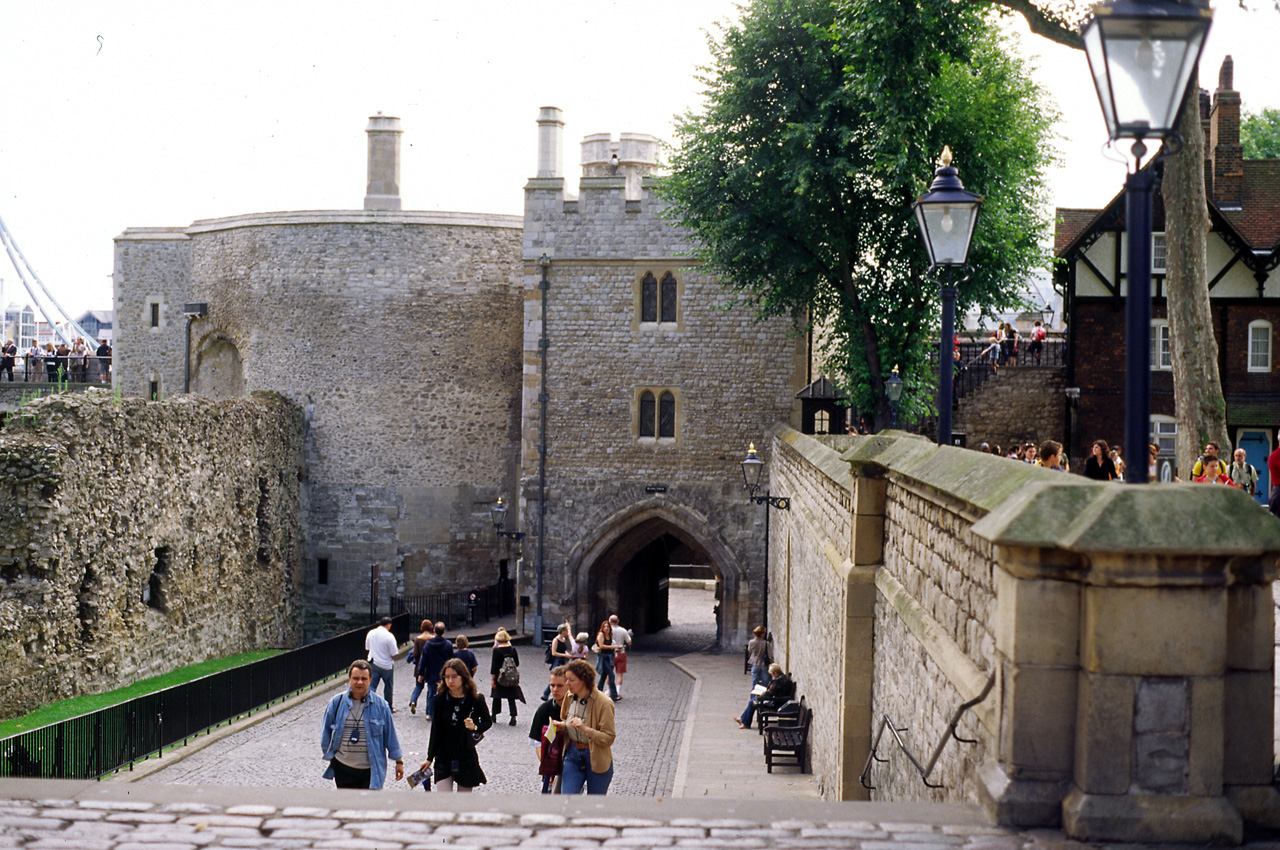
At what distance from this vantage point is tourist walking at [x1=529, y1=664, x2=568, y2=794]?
7.91m

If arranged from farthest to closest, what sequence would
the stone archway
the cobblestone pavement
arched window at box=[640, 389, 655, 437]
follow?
the stone archway < arched window at box=[640, 389, 655, 437] < the cobblestone pavement

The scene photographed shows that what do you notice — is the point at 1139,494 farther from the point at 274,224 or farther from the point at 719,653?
the point at 274,224

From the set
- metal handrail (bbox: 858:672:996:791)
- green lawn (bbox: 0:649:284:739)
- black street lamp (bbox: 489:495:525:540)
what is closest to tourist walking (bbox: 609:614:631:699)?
green lawn (bbox: 0:649:284:739)

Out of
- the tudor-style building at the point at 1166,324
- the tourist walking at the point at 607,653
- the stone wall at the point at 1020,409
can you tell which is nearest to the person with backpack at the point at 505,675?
the tourist walking at the point at 607,653

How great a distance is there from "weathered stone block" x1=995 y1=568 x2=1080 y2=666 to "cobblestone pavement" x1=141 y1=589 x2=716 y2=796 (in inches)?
202

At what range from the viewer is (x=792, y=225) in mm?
20719

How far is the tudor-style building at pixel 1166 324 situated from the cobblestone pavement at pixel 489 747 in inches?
451

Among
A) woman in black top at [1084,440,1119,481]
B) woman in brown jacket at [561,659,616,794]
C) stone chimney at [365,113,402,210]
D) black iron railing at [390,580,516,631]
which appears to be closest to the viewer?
woman in brown jacket at [561,659,616,794]

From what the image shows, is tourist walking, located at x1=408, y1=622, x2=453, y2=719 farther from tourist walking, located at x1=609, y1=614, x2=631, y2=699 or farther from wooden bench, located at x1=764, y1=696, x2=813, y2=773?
tourist walking, located at x1=609, y1=614, x2=631, y2=699

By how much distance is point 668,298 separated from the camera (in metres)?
26.5

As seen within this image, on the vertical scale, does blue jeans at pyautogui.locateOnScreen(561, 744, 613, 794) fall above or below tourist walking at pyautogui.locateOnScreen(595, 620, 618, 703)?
above

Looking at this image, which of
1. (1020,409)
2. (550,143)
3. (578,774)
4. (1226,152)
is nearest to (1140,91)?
(578,774)

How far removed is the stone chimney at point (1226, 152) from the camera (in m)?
28.1

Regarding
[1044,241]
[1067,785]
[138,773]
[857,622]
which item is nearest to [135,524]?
[138,773]
